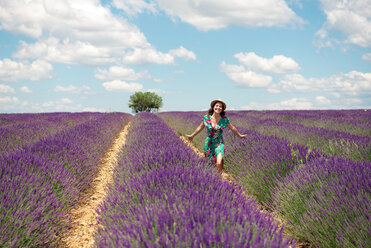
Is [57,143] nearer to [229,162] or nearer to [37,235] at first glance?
[37,235]

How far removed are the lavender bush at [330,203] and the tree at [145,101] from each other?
47.4m

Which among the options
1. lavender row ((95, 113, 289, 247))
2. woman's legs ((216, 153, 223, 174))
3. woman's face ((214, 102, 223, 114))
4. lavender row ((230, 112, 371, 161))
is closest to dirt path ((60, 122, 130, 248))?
lavender row ((95, 113, 289, 247))

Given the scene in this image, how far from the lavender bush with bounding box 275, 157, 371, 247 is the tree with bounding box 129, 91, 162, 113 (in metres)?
47.4

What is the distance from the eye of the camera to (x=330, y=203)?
215 cm

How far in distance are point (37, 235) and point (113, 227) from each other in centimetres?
103

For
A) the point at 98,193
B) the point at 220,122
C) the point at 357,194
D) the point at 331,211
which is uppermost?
the point at 220,122

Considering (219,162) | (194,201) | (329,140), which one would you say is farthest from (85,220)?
(329,140)

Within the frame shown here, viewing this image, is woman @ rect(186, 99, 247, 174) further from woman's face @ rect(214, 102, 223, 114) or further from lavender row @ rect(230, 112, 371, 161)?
lavender row @ rect(230, 112, 371, 161)

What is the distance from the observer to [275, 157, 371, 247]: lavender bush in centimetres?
188

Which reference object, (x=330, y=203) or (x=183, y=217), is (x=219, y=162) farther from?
(x=183, y=217)

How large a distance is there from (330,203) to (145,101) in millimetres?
48190

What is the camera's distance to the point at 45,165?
3.25m

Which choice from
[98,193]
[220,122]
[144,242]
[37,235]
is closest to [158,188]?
[144,242]

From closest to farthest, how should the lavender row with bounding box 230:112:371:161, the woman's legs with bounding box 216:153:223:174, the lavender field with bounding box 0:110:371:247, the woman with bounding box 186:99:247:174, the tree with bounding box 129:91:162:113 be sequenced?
the lavender field with bounding box 0:110:371:247 → the woman's legs with bounding box 216:153:223:174 → the woman with bounding box 186:99:247:174 → the lavender row with bounding box 230:112:371:161 → the tree with bounding box 129:91:162:113
